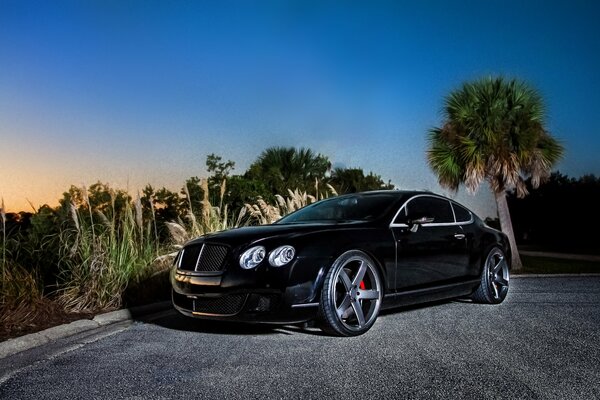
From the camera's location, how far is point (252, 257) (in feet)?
19.5

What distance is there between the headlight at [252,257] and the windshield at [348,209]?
1.40 meters

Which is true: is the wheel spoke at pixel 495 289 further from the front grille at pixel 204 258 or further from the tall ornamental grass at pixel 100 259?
the tall ornamental grass at pixel 100 259

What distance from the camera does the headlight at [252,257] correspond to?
590 cm

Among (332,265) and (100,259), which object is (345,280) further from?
(100,259)

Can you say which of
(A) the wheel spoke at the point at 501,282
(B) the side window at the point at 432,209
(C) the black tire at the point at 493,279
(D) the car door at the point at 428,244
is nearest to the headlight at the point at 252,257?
(D) the car door at the point at 428,244

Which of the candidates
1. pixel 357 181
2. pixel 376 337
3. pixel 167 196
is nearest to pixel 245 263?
pixel 376 337

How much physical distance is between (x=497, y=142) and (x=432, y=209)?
13344 mm

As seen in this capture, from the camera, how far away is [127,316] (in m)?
7.83

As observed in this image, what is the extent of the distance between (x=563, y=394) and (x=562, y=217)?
35.0m

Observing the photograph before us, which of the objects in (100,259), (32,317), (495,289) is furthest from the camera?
(100,259)

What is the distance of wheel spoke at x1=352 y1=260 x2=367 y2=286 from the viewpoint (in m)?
6.20

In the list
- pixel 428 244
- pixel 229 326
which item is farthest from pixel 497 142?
pixel 229 326

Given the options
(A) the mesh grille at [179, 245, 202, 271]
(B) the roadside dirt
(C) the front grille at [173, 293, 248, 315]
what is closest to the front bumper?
(C) the front grille at [173, 293, 248, 315]

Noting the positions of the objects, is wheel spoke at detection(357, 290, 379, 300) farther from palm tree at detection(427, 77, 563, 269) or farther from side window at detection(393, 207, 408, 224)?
palm tree at detection(427, 77, 563, 269)
